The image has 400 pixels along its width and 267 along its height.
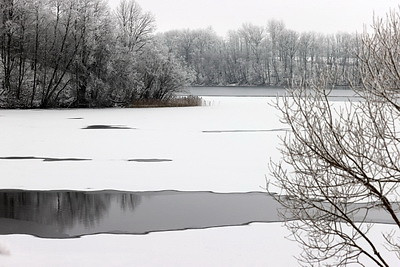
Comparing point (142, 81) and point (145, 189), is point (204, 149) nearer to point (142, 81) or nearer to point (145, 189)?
point (145, 189)

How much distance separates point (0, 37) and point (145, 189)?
3217cm

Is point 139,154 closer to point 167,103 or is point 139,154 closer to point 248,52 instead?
point 167,103

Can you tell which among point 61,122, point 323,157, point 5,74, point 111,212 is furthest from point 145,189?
point 5,74

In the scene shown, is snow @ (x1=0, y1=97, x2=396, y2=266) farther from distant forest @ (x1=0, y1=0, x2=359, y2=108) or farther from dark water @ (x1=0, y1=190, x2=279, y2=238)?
distant forest @ (x1=0, y1=0, x2=359, y2=108)

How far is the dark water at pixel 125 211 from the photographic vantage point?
9086mm

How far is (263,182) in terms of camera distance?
12930 mm

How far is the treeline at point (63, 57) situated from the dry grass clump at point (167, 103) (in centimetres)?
77

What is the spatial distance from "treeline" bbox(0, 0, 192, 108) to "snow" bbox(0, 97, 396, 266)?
1142cm

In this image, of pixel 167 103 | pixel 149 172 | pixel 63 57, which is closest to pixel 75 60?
pixel 63 57

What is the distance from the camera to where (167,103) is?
4419 cm

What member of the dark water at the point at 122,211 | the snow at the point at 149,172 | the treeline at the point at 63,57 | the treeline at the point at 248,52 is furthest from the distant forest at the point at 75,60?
the treeline at the point at 248,52

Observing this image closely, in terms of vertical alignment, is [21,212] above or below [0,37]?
below

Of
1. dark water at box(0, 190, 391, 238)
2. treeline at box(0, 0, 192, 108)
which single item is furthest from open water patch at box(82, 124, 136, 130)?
treeline at box(0, 0, 192, 108)

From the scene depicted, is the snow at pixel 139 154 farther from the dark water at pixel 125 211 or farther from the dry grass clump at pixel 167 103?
the dry grass clump at pixel 167 103
